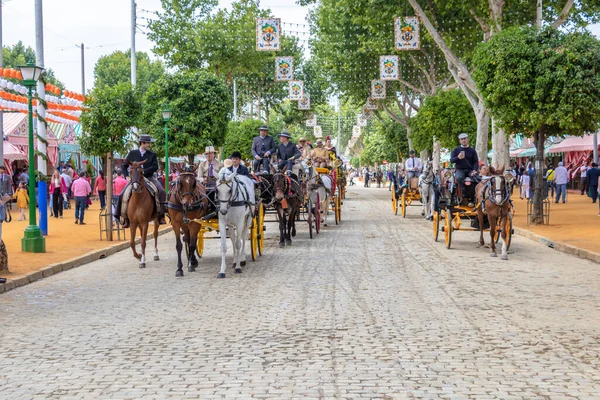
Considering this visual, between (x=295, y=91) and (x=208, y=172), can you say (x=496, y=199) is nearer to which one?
(x=208, y=172)

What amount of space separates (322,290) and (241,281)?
1.69m

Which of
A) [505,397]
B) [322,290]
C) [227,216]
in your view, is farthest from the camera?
[227,216]

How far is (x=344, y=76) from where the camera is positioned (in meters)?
51.6

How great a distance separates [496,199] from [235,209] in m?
5.11

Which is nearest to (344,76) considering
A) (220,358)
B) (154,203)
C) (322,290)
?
(154,203)

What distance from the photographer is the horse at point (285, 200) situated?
16922 mm

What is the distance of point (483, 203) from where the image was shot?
15.6 meters

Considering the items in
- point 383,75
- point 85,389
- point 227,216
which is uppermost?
point 383,75

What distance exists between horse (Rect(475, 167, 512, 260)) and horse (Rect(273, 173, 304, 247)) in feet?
13.8

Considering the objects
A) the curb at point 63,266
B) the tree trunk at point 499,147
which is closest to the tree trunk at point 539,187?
the tree trunk at point 499,147

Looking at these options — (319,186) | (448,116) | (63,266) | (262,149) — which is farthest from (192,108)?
(63,266)

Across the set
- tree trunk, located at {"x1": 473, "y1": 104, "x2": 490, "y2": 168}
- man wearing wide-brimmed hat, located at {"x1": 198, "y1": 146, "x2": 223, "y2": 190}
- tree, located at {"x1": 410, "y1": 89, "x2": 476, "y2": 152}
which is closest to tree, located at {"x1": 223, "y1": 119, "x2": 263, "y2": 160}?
tree, located at {"x1": 410, "y1": 89, "x2": 476, "y2": 152}

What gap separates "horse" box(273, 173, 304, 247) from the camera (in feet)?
55.5

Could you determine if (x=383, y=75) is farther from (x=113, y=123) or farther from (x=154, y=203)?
(x=154, y=203)
